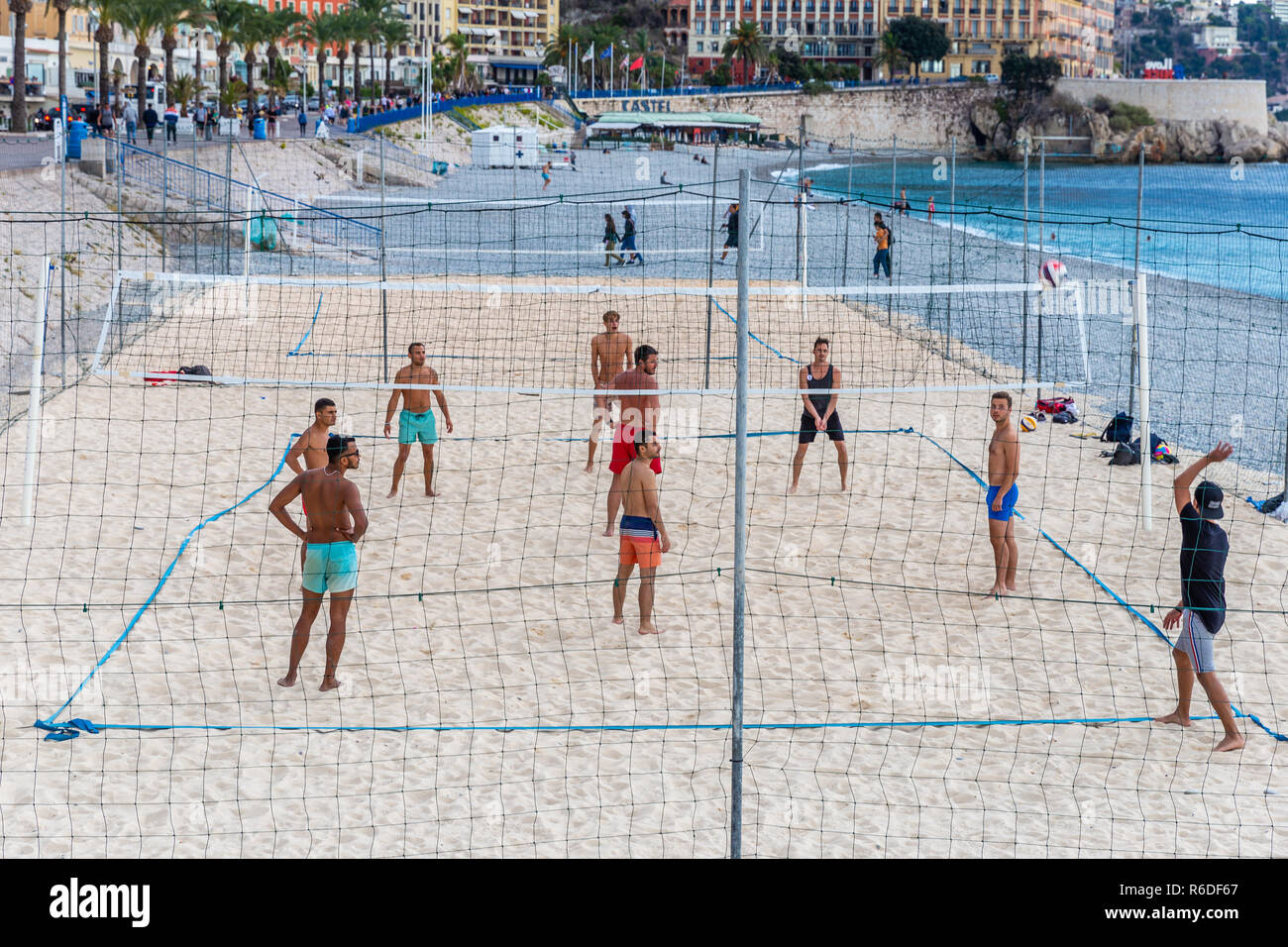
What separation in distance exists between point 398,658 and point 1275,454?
9339 millimetres

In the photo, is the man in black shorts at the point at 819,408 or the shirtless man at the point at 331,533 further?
the man in black shorts at the point at 819,408

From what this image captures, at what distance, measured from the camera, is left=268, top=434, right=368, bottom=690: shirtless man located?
21.4 ft

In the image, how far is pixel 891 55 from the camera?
10200cm

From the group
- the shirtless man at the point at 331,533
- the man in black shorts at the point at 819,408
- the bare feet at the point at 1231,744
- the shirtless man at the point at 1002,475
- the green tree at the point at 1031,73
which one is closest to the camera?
the bare feet at the point at 1231,744

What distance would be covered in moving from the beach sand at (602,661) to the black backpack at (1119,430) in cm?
32

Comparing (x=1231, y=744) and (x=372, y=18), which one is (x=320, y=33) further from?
(x=1231, y=744)

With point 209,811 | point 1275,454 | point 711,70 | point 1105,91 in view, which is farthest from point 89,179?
point 711,70

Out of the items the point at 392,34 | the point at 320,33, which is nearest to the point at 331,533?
the point at 320,33

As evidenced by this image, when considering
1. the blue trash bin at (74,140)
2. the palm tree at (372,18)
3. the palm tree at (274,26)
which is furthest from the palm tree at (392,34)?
the blue trash bin at (74,140)

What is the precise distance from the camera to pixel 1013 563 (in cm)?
842

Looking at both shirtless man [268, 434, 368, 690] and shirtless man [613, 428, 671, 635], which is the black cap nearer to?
shirtless man [613, 428, 671, 635]

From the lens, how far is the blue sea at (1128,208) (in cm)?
3064

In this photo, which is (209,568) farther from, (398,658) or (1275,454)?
(1275,454)

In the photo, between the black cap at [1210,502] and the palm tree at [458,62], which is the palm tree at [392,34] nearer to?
the palm tree at [458,62]
